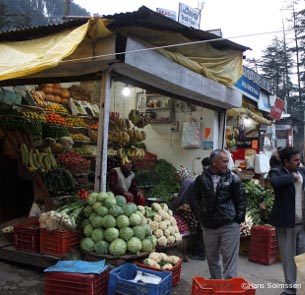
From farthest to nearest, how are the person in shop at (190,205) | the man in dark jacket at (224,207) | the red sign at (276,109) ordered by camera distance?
the red sign at (276,109), the person in shop at (190,205), the man in dark jacket at (224,207)

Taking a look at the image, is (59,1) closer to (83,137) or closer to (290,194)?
(83,137)

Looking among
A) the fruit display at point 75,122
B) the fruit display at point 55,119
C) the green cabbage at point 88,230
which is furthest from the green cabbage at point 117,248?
the fruit display at point 75,122

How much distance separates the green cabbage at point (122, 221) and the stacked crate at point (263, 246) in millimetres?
2754

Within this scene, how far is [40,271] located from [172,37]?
4.13m

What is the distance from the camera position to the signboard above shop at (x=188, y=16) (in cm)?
918

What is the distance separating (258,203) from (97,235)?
426cm

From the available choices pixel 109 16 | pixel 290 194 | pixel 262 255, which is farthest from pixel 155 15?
pixel 262 255

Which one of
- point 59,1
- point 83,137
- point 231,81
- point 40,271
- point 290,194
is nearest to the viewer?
point 290,194

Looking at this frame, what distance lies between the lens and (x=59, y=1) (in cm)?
3862

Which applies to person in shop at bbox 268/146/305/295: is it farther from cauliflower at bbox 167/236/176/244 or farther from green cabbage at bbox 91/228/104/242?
green cabbage at bbox 91/228/104/242

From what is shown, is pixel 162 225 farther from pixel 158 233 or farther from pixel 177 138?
pixel 177 138

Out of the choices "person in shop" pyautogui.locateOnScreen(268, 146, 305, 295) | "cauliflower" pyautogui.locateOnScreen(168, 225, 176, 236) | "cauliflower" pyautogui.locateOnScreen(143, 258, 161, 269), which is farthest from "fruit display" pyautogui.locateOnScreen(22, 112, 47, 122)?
"person in shop" pyautogui.locateOnScreen(268, 146, 305, 295)

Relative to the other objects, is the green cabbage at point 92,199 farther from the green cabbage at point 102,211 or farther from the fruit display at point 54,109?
the fruit display at point 54,109

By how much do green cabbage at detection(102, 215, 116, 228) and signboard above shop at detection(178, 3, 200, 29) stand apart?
19.2ft
